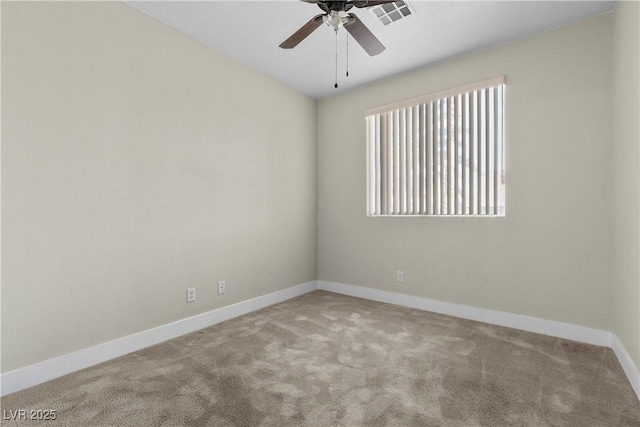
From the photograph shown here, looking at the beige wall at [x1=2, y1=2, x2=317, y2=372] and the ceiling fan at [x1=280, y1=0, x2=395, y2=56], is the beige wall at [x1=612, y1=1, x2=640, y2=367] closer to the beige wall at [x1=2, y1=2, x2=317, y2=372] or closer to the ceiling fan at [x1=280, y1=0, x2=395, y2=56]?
the ceiling fan at [x1=280, y1=0, x2=395, y2=56]

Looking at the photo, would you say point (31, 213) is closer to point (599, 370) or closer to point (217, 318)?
point (217, 318)

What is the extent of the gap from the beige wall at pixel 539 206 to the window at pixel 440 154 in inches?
4.2

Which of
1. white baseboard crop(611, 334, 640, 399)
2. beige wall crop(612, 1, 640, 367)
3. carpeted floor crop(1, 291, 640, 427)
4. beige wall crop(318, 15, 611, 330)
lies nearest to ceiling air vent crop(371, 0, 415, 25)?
beige wall crop(318, 15, 611, 330)

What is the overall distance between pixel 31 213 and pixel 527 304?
12.6ft

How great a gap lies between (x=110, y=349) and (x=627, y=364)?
139 inches

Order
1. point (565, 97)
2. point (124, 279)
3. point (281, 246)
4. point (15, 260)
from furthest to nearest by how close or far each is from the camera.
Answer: point (281, 246) < point (565, 97) < point (124, 279) < point (15, 260)

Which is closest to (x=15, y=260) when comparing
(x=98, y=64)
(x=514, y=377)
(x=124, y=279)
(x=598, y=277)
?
Answer: (x=124, y=279)

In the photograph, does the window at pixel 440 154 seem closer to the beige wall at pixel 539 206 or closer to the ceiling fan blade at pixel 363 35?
the beige wall at pixel 539 206

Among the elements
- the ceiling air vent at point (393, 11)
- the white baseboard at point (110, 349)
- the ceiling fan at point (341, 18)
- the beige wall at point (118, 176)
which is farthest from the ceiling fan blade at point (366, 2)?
the white baseboard at point (110, 349)

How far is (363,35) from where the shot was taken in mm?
2020

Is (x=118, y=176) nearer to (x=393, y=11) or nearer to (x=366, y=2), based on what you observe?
(x=366, y=2)

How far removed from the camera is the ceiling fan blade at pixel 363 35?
6.17 feet

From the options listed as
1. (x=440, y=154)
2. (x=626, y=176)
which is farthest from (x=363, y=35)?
(x=626, y=176)

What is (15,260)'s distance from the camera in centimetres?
182
